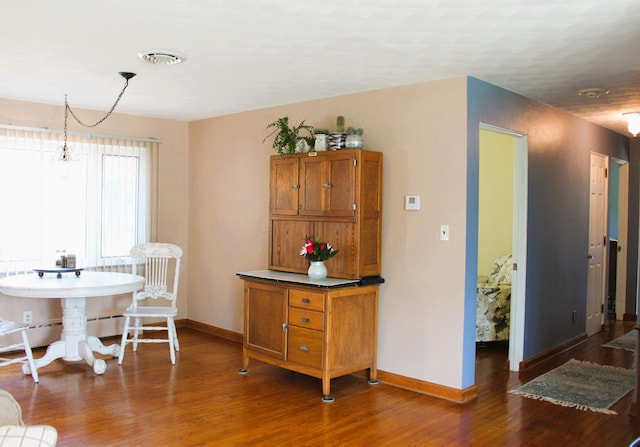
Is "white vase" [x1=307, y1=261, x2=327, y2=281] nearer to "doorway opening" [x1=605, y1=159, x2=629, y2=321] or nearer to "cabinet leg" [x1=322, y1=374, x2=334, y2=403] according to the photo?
"cabinet leg" [x1=322, y1=374, x2=334, y2=403]

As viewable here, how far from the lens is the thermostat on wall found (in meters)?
4.20

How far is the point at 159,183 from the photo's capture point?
6172 mm

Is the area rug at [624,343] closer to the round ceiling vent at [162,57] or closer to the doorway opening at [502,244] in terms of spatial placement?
the doorway opening at [502,244]

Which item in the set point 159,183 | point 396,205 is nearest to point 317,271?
point 396,205

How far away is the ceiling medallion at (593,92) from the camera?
439 centimetres

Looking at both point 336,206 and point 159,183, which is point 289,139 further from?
point 159,183

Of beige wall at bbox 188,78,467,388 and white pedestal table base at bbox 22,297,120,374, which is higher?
beige wall at bbox 188,78,467,388

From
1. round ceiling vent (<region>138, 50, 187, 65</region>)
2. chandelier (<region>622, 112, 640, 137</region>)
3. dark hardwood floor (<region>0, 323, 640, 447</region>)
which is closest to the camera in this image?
dark hardwood floor (<region>0, 323, 640, 447</region>)

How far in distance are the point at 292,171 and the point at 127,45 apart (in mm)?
1664

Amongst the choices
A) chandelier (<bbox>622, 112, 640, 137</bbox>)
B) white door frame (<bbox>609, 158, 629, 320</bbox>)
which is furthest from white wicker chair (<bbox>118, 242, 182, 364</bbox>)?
white door frame (<bbox>609, 158, 629, 320</bbox>)

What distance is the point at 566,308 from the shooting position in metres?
5.57

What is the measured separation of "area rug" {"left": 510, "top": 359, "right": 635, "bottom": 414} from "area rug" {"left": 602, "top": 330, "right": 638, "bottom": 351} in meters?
0.93

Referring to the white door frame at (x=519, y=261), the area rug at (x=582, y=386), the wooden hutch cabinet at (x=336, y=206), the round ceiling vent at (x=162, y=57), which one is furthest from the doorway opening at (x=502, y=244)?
the round ceiling vent at (x=162, y=57)

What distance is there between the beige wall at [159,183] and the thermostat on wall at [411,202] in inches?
123
